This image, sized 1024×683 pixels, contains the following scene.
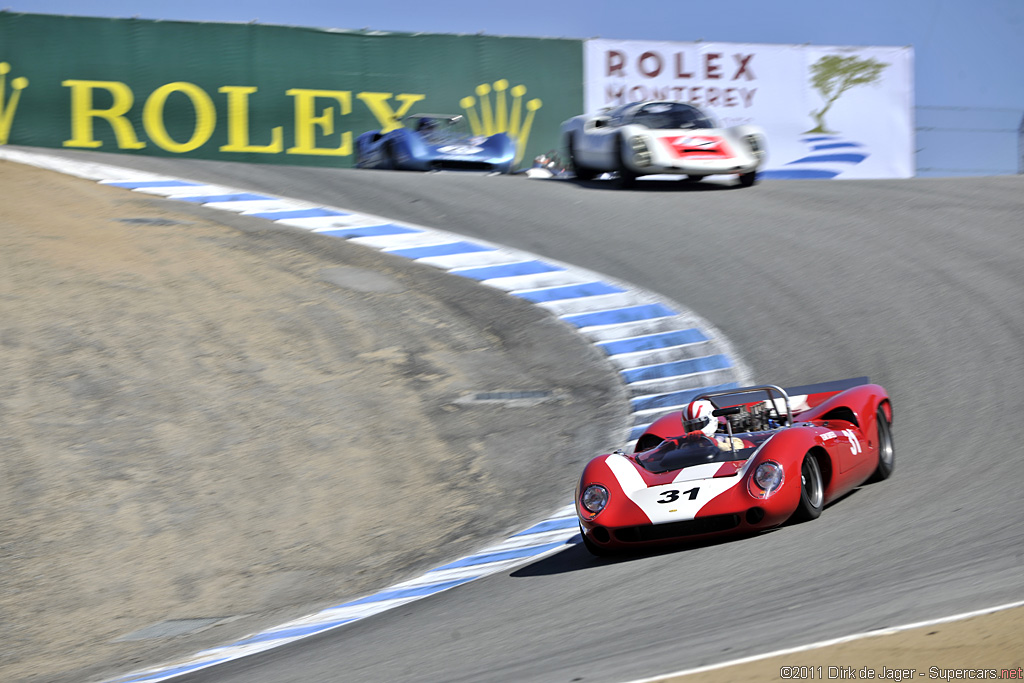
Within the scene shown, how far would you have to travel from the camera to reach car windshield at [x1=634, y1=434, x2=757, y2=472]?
595cm

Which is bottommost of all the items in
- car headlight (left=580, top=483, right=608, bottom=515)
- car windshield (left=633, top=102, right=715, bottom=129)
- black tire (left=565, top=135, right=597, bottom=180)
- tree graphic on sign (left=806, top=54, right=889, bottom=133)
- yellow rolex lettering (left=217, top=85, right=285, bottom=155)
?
car headlight (left=580, top=483, right=608, bottom=515)

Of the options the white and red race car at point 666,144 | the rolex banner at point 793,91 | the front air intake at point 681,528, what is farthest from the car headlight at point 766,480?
the rolex banner at point 793,91

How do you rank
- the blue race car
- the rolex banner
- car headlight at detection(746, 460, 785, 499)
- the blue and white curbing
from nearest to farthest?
car headlight at detection(746, 460, 785, 499)
the blue and white curbing
the blue race car
the rolex banner

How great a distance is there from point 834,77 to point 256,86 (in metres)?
11.9

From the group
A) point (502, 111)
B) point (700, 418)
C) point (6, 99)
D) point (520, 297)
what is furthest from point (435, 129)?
point (700, 418)

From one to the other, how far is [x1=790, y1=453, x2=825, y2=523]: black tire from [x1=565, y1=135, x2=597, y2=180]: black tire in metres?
11.5

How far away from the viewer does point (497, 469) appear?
8.59 meters

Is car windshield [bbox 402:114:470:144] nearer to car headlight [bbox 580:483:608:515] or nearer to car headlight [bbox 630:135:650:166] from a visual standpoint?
car headlight [bbox 630:135:650:166]

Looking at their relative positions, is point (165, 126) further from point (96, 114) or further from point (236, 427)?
point (236, 427)

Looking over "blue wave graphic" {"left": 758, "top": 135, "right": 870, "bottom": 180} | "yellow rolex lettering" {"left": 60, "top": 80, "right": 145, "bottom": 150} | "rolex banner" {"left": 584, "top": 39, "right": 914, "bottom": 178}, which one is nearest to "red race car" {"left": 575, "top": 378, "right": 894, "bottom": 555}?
"rolex banner" {"left": 584, "top": 39, "right": 914, "bottom": 178}

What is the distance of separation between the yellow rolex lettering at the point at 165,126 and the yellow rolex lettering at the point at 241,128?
33cm

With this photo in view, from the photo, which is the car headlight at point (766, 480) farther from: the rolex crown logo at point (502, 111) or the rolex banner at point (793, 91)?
the rolex banner at point (793, 91)

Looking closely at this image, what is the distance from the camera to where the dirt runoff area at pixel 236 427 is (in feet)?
21.4

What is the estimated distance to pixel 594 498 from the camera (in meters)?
5.96
